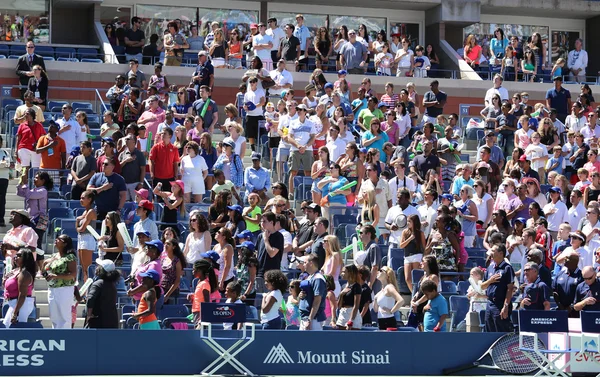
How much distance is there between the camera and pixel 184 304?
53.4 feet

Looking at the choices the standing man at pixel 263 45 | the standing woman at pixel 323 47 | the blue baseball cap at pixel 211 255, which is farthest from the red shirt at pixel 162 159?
the standing woman at pixel 323 47

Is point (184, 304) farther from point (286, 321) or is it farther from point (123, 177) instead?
point (123, 177)

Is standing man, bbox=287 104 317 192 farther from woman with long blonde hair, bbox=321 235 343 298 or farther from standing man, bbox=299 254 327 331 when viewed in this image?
standing man, bbox=299 254 327 331

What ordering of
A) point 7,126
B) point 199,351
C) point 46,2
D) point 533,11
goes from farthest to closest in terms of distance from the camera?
1. point 533,11
2. point 46,2
3. point 7,126
4. point 199,351

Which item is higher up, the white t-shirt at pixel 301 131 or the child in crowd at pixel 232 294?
the white t-shirt at pixel 301 131

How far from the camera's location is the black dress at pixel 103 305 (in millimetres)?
14688

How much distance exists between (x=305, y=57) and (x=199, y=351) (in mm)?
14794

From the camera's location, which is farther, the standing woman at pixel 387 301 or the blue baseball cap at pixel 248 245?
the blue baseball cap at pixel 248 245

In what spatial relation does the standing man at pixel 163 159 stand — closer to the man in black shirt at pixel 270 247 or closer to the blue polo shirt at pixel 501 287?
the man in black shirt at pixel 270 247

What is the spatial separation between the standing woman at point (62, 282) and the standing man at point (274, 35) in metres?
12.6

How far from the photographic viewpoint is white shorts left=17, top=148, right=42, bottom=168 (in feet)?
66.1

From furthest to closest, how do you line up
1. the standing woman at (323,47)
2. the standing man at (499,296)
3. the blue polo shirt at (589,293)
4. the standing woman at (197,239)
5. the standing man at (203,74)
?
the standing woman at (323,47) → the standing man at (203,74) → the standing woman at (197,239) → the blue polo shirt at (589,293) → the standing man at (499,296)

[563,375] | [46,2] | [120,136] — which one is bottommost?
[563,375]

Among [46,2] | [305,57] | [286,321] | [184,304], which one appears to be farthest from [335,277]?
[46,2]
